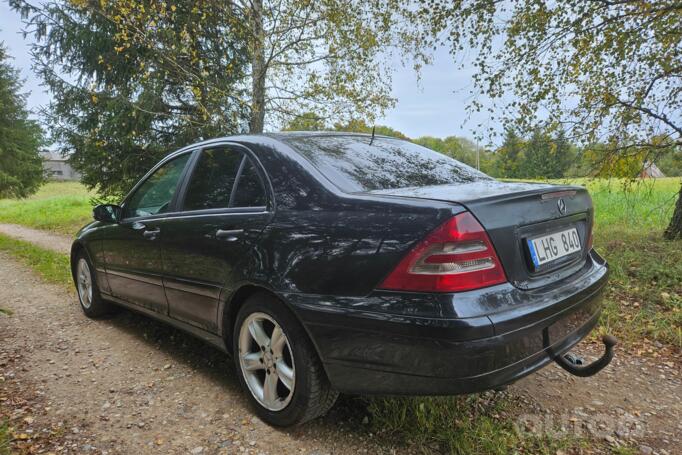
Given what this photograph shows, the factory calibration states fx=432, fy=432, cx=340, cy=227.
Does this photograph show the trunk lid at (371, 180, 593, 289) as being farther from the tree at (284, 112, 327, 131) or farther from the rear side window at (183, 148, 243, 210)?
the tree at (284, 112, 327, 131)

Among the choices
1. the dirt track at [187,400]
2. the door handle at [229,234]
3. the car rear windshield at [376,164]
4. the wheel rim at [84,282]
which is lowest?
the dirt track at [187,400]

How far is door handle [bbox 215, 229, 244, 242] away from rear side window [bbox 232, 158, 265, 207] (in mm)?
162

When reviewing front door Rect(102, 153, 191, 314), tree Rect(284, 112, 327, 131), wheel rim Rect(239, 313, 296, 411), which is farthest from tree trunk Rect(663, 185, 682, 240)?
tree Rect(284, 112, 327, 131)

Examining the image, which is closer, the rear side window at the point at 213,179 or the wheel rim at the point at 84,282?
the rear side window at the point at 213,179

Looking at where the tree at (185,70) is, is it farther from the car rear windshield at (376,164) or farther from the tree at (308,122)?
the car rear windshield at (376,164)

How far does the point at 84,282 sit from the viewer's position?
4375 millimetres

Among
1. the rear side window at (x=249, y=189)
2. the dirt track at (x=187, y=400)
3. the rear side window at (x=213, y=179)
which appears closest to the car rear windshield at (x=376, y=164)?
the rear side window at (x=249, y=189)

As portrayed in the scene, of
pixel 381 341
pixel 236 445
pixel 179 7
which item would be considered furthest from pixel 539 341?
pixel 179 7

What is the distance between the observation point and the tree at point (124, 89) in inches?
358

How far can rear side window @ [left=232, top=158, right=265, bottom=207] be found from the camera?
7.87 feet

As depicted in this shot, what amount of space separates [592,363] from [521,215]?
0.85 metres

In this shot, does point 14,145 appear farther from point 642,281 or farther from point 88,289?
point 642,281

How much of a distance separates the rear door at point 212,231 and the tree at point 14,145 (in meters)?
29.3

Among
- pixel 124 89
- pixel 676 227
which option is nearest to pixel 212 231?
pixel 676 227
